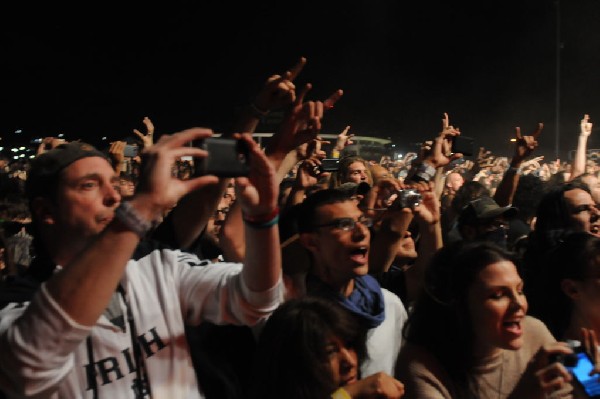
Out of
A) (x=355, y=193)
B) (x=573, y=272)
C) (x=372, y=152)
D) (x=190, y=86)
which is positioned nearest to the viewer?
(x=573, y=272)

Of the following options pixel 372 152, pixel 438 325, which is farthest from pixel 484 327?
pixel 372 152

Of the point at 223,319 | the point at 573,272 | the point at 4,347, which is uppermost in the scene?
the point at 4,347

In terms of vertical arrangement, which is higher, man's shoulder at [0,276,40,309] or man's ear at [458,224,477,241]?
man's shoulder at [0,276,40,309]

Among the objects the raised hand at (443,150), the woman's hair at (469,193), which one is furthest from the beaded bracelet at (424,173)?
the woman's hair at (469,193)

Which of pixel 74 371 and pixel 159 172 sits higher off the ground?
pixel 159 172

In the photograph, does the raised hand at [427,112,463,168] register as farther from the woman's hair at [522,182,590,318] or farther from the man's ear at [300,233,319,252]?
the man's ear at [300,233,319,252]

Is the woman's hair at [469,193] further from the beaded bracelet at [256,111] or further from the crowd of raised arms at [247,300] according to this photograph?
the beaded bracelet at [256,111]

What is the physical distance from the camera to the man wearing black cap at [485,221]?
416 cm

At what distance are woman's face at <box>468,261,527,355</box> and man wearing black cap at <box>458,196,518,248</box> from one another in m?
1.80

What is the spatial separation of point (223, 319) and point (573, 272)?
1686mm

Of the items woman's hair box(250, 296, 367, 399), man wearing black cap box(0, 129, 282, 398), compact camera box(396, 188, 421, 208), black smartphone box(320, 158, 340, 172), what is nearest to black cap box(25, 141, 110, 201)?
man wearing black cap box(0, 129, 282, 398)

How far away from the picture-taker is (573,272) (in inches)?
109

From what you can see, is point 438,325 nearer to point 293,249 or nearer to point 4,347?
point 293,249

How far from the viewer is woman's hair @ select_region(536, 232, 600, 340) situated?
8.94 feet
